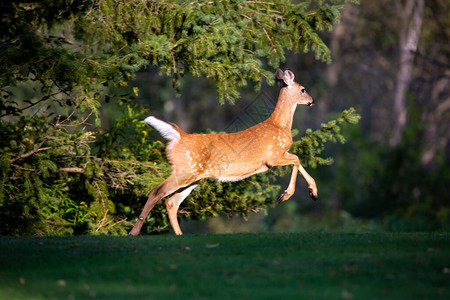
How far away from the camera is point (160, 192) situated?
10703 millimetres

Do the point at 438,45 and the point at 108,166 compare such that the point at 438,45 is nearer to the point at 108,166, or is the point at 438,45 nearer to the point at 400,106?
Result: the point at 400,106

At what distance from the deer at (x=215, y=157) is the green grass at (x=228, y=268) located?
5.13ft

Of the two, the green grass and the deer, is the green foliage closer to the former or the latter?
the deer

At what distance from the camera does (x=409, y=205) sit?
24078mm

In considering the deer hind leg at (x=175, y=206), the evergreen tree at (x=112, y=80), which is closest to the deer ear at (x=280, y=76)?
the evergreen tree at (x=112, y=80)

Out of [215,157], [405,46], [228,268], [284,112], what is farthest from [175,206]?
[405,46]

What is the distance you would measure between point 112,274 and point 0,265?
1.42 m

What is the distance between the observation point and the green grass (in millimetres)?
6254

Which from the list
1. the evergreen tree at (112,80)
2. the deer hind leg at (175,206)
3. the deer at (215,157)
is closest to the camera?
the deer at (215,157)

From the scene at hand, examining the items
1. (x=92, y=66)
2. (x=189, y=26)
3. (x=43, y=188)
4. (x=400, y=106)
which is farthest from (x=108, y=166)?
(x=400, y=106)

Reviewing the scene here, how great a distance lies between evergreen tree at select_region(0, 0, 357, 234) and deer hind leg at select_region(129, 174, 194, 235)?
1.69 meters

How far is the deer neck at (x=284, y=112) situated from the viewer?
12.0 meters

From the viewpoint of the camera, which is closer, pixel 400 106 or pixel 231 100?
pixel 231 100

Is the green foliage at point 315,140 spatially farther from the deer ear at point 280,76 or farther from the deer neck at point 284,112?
the deer ear at point 280,76
